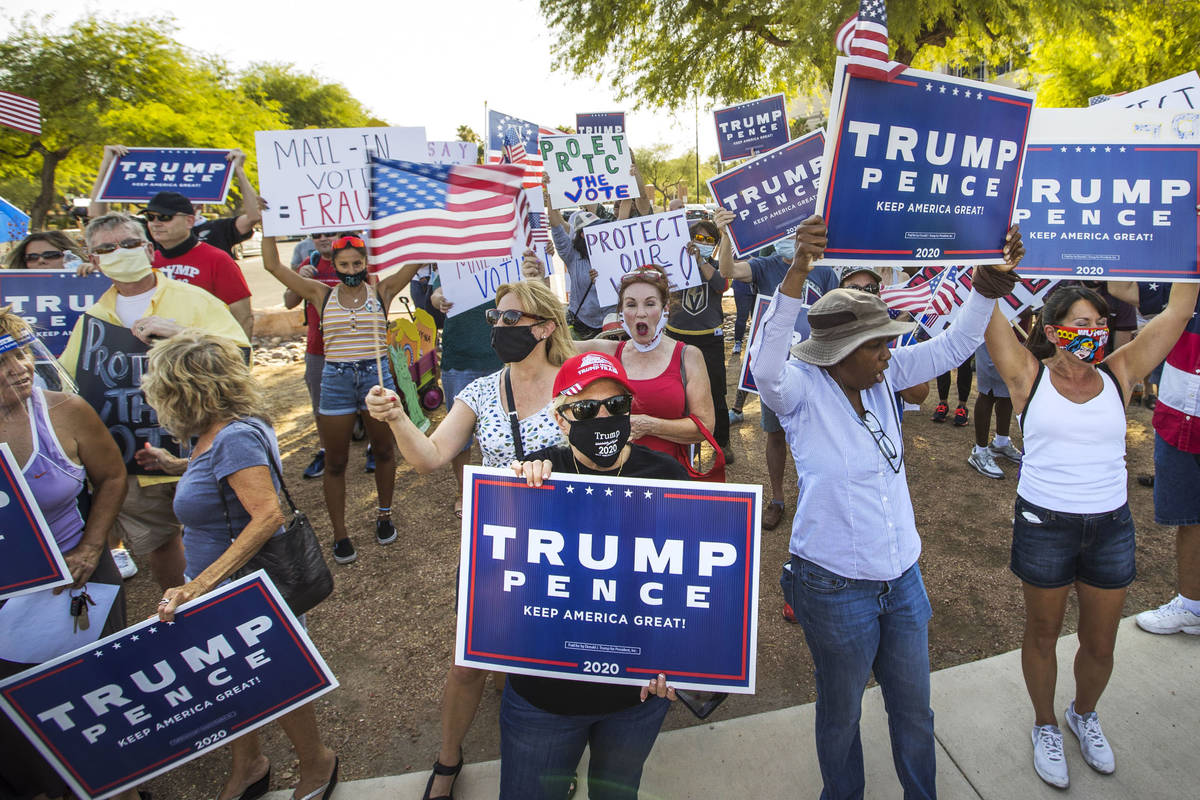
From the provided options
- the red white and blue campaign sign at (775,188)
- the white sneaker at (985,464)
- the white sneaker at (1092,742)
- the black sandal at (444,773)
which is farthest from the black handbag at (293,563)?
the white sneaker at (985,464)

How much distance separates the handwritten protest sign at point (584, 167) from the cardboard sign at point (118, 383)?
4194 millimetres

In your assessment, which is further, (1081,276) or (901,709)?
(1081,276)

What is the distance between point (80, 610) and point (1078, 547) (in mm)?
4013

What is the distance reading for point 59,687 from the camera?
7.14 feet

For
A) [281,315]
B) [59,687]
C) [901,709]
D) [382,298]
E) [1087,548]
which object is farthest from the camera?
[281,315]

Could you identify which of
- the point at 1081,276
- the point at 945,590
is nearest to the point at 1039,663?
the point at 945,590

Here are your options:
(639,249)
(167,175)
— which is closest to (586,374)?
(639,249)

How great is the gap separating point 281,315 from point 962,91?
12.3 meters

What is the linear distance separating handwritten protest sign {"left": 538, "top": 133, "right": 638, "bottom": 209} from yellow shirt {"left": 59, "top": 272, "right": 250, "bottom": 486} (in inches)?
147

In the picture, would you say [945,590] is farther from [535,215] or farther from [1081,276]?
[535,215]

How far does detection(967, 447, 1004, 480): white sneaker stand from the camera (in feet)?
19.2

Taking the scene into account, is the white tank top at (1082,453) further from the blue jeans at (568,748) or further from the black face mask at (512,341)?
the black face mask at (512,341)

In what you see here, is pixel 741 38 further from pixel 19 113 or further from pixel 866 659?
pixel 866 659

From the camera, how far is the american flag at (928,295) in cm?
430
